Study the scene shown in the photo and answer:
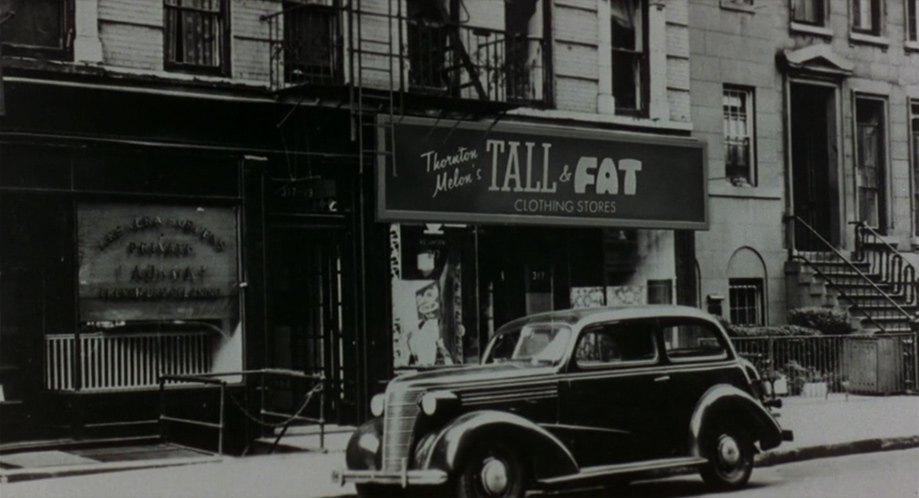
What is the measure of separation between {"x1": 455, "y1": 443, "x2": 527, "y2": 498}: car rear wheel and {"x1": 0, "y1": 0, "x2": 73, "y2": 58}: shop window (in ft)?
24.8

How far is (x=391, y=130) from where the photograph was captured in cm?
1711

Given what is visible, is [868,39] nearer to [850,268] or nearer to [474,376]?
[850,268]

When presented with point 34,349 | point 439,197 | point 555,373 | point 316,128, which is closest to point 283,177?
point 316,128

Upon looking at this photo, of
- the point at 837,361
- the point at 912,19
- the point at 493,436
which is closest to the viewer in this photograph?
the point at 493,436

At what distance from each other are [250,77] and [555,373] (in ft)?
22.6

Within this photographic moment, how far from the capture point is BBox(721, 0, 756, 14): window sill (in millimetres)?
23500

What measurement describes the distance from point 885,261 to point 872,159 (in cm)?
221

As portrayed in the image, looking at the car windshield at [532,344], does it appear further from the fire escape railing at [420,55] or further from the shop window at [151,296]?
the fire escape railing at [420,55]

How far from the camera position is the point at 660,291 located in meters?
21.5

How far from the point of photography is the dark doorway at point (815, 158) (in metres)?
25.6

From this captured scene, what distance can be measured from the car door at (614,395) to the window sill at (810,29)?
46.0ft

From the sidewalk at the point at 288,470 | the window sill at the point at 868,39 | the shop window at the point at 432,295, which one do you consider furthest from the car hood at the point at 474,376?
the window sill at the point at 868,39

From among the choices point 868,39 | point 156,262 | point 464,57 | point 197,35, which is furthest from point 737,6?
point 156,262

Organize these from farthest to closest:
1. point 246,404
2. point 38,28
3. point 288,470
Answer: point 246,404 < point 38,28 < point 288,470
